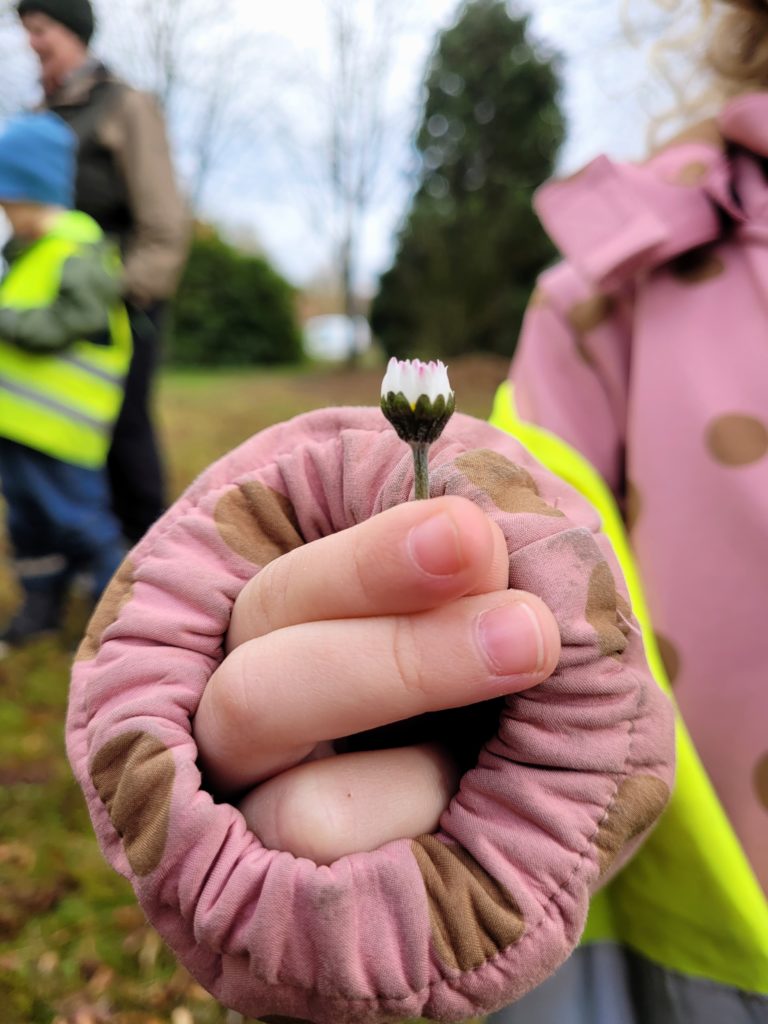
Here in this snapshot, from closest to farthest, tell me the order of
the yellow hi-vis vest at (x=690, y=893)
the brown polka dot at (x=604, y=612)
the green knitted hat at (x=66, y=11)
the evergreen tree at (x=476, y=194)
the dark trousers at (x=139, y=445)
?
the brown polka dot at (x=604, y=612) < the yellow hi-vis vest at (x=690, y=893) < the green knitted hat at (x=66, y=11) < the dark trousers at (x=139, y=445) < the evergreen tree at (x=476, y=194)

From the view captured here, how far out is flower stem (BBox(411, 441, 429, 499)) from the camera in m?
0.43

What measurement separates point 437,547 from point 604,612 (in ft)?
0.50

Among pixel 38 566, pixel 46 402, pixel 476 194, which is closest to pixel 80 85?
pixel 46 402

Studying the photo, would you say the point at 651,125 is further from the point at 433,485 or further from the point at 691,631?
the point at 433,485

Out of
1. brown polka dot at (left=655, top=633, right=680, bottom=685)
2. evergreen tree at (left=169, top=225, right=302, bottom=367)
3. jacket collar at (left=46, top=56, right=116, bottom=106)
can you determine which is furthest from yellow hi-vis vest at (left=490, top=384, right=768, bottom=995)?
evergreen tree at (left=169, top=225, right=302, bottom=367)

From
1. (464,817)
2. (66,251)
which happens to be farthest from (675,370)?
(66,251)

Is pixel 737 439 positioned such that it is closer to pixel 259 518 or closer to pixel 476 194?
pixel 259 518

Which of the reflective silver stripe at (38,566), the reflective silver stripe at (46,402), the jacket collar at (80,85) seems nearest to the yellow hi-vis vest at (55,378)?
the reflective silver stripe at (46,402)

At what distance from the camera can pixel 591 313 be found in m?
0.97

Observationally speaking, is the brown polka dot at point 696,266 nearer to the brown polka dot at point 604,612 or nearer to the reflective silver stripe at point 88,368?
the brown polka dot at point 604,612

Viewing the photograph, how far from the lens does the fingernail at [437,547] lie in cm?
43

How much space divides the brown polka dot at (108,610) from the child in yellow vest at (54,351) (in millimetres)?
2040

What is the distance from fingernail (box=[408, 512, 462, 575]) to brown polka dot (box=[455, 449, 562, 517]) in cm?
10

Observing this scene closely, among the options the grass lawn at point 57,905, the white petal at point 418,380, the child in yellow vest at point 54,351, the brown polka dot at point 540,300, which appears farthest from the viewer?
the child in yellow vest at point 54,351
